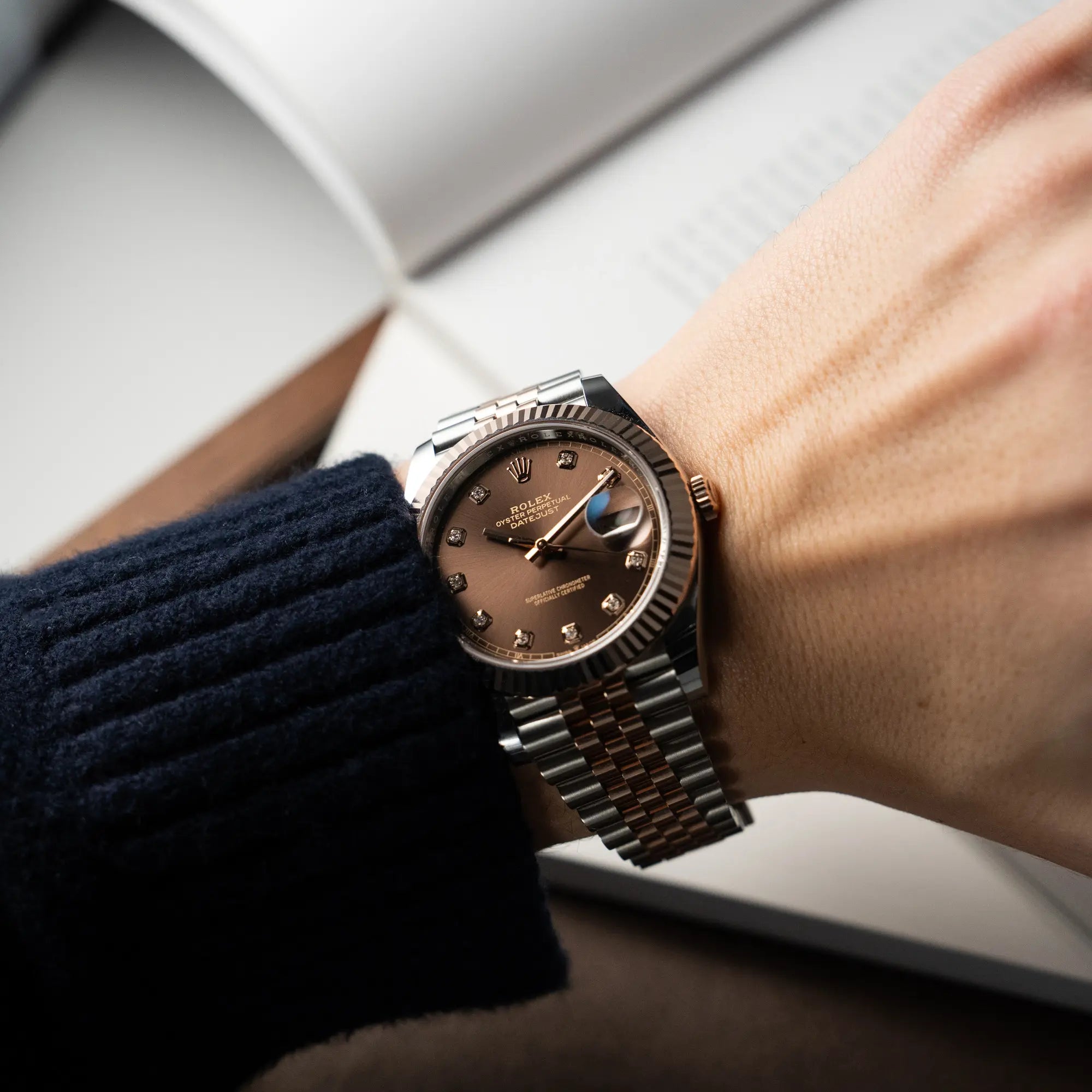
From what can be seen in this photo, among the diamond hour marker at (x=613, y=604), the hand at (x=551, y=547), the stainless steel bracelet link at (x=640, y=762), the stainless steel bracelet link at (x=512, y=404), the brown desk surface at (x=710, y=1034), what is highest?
the stainless steel bracelet link at (x=512, y=404)

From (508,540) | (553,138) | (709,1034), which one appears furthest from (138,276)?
(709,1034)

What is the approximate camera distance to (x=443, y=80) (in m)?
1.04

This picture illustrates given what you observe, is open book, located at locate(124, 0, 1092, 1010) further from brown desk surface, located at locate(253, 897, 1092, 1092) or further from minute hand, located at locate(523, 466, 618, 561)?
Result: minute hand, located at locate(523, 466, 618, 561)

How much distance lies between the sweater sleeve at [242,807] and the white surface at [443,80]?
1.68 ft

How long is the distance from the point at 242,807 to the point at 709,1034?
46cm

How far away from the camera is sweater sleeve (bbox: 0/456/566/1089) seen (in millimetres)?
609

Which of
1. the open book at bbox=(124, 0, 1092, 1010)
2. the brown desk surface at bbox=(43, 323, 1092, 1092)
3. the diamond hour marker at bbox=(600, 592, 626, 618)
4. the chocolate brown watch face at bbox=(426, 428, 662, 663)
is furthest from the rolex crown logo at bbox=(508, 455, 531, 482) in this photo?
the brown desk surface at bbox=(43, 323, 1092, 1092)

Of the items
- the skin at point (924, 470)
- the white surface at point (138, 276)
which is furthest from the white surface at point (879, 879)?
the white surface at point (138, 276)

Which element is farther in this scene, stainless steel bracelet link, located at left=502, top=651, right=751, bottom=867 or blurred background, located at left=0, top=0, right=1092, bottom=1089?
blurred background, located at left=0, top=0, right=1092, bottom=1089

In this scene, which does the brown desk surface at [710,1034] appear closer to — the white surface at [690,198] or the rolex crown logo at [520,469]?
the rolex crown logo at [520,469]

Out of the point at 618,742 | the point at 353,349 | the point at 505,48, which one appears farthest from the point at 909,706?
the point at 505,48

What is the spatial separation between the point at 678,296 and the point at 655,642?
467 millimetres

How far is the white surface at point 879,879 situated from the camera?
30.1 inches

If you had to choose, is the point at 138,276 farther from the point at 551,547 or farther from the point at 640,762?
the point at 640,762
